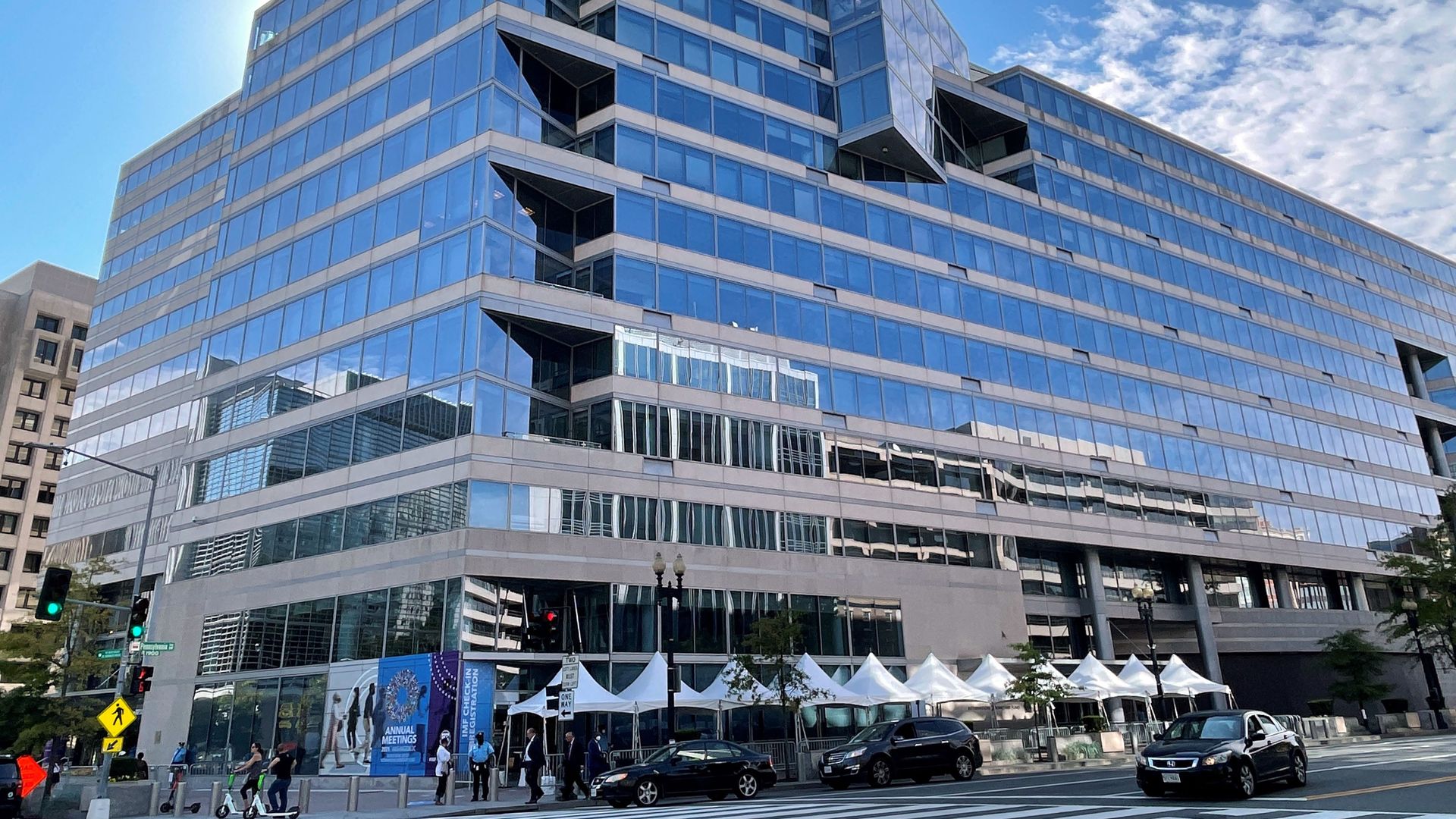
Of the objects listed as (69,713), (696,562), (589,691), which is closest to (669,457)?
(696,562)

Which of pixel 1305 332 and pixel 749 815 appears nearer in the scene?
pixel 749 815

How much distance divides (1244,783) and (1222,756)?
1.75 feet

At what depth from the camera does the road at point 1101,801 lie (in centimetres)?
1430

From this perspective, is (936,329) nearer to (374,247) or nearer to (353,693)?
(374,247)

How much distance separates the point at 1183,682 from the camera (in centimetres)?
3869

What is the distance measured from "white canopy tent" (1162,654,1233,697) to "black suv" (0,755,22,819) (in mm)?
36937

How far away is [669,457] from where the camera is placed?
3709 centimetres

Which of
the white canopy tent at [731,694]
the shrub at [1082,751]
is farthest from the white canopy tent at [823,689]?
the shrub at [1082,751]

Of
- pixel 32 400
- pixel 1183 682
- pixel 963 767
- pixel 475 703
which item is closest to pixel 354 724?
pixel 475 703

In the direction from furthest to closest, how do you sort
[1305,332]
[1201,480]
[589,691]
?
[1305,332] → [1201,480] → [589,691]

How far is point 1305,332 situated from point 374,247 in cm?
5762

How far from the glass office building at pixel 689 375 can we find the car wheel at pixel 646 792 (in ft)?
28.7

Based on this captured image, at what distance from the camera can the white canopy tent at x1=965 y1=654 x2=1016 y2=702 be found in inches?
1341

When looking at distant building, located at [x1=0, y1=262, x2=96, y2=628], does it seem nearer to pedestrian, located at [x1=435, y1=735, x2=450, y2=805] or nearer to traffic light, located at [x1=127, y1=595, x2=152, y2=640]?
traffic light, located at [x1=127, y1=595, x2=152, y2=640]
